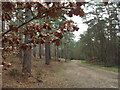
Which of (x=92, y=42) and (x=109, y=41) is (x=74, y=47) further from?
(x=109, y=41)

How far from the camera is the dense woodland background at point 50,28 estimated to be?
205cm

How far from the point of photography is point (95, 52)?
39781 millimetres

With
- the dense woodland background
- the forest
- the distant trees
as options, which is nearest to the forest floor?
the forest

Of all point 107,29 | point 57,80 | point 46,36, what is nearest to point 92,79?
point 57,80

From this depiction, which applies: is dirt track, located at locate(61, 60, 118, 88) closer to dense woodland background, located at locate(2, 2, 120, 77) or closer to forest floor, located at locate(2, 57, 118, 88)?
forest floor, located at locate(2, 57, 118, 88)

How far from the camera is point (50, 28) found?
2.31 m

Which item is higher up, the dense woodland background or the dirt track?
the dense woodland background

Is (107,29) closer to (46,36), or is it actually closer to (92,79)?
(92,79)

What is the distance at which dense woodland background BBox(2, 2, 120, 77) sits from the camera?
2.05 meters

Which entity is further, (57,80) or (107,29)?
(107,29)

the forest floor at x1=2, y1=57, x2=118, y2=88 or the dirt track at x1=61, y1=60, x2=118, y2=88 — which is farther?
the dirt track at x1=61, y1=60, x2=118, y2=88

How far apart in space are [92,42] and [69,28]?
119ft

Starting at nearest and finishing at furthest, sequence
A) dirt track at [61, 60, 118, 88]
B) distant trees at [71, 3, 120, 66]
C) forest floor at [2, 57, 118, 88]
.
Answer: forest floor at [2, 57, 118, 88] < dirt track at [61, 60, 118, 88] < distant trees at [71, 3, 120, 66]

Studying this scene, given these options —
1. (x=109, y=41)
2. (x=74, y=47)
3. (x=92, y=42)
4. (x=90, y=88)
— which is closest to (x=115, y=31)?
(x=109, y=41)
